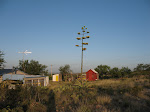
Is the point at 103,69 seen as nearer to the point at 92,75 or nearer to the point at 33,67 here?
the point at 92,75

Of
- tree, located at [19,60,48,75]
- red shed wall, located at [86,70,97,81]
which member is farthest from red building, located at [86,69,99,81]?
tree, located at [19,60,48,75]

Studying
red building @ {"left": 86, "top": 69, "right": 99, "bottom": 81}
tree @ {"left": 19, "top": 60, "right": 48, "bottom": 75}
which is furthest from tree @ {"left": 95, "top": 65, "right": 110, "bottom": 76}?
tree @ {"left": 19, "top": 60, "right": 48, "bottom": 75}

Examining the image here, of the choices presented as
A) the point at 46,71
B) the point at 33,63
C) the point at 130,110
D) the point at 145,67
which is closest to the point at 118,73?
the point at 145,67

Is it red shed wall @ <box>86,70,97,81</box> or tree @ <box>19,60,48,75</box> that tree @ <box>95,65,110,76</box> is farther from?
tree @ <box>19,60,48,75</box>

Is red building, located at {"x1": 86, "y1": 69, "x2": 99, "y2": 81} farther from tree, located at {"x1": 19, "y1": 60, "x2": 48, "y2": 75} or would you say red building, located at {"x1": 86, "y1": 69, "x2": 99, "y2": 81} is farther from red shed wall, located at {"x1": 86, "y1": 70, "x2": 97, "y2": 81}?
tree, located at {"x1": 19, "y1": 60, "x2": 48, "y2": 75}

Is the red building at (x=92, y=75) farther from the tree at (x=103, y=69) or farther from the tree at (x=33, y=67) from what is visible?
the tree at (x=33, y=67)

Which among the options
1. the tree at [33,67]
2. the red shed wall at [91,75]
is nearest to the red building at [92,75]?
the red shed wall at [91,75]

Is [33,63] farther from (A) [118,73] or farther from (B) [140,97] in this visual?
(B) [140,97]

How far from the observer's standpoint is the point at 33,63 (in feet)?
119

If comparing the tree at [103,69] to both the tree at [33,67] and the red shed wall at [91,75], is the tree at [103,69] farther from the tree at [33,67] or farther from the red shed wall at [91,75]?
the tree at [33,67]

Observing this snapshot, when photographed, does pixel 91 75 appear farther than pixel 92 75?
Yes

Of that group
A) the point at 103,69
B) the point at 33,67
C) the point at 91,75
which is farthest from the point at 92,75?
the point at 33,67

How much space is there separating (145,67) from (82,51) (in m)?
30.8

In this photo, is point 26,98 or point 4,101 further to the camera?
point 26,98
